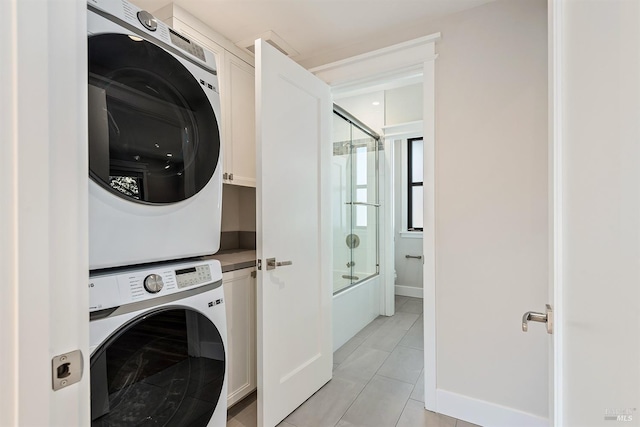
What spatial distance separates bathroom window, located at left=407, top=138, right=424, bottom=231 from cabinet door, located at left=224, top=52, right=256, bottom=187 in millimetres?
3155

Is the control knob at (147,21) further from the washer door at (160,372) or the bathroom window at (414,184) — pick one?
the bathroom window at (414,184)

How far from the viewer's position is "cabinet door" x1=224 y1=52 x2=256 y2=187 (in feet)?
6.72

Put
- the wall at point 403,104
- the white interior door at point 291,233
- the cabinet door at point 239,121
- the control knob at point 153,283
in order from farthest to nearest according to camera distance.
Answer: the wall at point 403,104
the cabinet door at point 239,121
the white interior door at point 291,233
the control knob at point 153,283

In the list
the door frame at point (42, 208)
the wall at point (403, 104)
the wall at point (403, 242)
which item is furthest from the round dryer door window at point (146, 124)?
the wall at point (403, 242)

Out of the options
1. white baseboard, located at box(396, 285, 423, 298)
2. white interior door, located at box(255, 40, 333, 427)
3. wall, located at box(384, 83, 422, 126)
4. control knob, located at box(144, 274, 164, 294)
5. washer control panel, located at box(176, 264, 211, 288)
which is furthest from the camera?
white baseboard, located at box(396, 285, 423, 298)

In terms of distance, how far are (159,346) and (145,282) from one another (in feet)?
0.77

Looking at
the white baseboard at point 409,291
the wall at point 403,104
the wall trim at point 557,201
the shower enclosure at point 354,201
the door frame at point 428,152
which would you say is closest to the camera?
the wall trim at point 557,201

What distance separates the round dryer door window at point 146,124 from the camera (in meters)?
0.88

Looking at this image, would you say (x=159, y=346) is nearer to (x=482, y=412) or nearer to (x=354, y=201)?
(x=482, y=412)

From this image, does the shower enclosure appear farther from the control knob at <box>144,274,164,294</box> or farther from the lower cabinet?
the control knob at <box>144,274,164,294</box>

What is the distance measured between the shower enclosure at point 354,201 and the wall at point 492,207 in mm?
1245

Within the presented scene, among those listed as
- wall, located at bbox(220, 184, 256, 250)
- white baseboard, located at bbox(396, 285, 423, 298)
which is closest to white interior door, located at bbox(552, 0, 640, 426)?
wall, located at bbox(220, 184, 256, 250)

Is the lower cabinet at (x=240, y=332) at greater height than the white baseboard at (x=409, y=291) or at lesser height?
greater

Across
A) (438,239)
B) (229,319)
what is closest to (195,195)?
(229,319)
